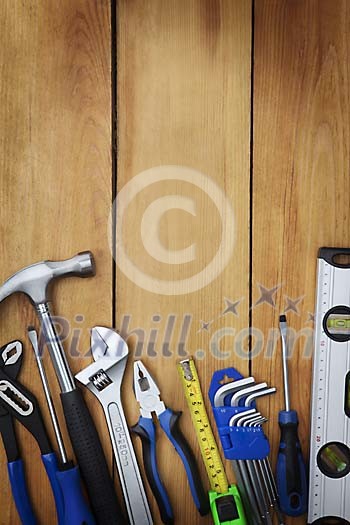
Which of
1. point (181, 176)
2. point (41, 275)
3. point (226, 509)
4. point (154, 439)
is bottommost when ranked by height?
point (226, 509)

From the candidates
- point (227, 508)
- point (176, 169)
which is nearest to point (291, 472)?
point (227, 508)

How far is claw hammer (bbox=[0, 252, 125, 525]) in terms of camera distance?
143 centimetres

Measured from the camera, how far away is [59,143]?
1.48 metres

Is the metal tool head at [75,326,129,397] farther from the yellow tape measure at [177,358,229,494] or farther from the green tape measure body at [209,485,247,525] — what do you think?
the green tape measure body at [209,485,247,525]

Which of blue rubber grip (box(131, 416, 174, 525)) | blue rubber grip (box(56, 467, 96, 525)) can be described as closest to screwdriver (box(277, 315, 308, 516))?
blue rubber grip (box(131, 416, 174, 525))

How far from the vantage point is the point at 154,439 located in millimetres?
1469

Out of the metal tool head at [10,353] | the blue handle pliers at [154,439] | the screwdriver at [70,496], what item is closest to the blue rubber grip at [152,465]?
the blue handle pliers at [154,439]

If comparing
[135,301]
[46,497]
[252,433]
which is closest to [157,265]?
[135,301]

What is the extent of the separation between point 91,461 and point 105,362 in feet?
0.57

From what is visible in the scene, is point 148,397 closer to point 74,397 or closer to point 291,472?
point 74,397

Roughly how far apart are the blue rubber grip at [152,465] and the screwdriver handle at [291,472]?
0.68 ft

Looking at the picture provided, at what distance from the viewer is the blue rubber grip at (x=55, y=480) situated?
143 cm

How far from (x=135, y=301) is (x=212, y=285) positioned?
14cm

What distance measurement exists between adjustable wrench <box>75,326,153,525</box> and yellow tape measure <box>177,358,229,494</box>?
4.7 inches
